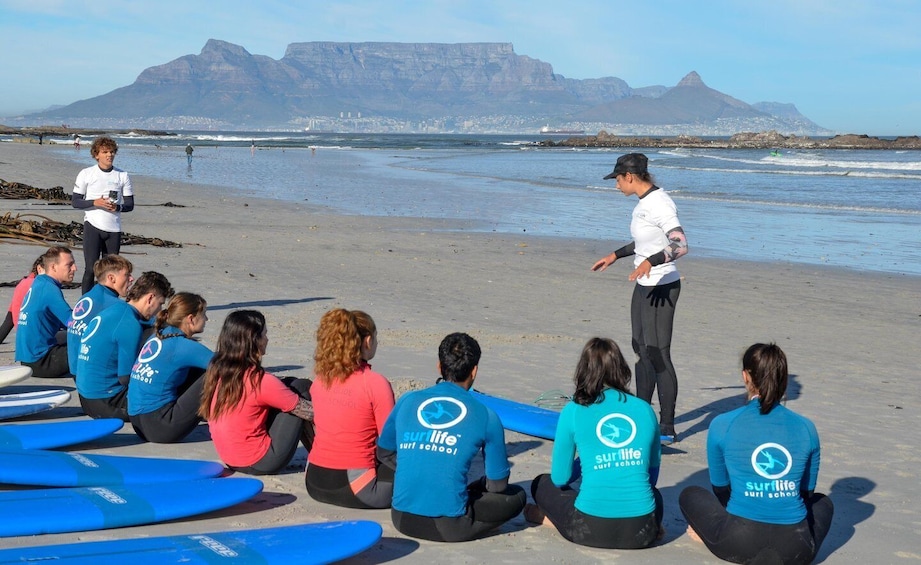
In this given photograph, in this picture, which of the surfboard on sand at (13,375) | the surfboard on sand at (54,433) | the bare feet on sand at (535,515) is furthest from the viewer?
the surfboard on sand at (13,375)

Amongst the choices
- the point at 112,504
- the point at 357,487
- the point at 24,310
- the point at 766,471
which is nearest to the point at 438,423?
the point at 357,487

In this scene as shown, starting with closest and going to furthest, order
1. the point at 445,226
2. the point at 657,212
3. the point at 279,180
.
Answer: the point at 657,212, the point at 445,226, the point at 279,180

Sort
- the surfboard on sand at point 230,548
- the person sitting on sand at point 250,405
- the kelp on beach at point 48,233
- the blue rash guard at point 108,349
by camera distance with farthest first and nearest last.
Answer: the kelp on beach at point 48,233 < the blue rash guard at point 108,349 < the person sitting on sand at point 250,405 < the surfboard on sand at point 230,548

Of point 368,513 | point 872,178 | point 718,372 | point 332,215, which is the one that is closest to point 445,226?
point 332,215

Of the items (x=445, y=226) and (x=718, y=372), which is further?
(x=445, y=226)

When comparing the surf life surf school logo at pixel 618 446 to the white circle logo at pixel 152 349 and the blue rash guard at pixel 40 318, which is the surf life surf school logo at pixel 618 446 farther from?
the blue rash guard at pixel 40 318

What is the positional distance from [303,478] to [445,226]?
50.6 ft

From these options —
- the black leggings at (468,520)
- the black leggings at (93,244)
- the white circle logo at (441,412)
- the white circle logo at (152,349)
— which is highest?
the black leggings at (93,244)

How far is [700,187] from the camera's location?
121 feet

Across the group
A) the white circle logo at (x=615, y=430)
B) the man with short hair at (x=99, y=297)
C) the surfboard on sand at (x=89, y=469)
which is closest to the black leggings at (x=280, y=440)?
the surfboard on sand at (x=89, y=469)

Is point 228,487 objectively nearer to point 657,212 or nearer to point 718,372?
point 657,212

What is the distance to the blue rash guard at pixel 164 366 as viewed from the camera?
559cm

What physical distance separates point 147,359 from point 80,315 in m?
1.32

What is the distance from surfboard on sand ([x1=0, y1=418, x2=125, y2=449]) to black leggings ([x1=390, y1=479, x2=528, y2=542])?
2.11 meters
